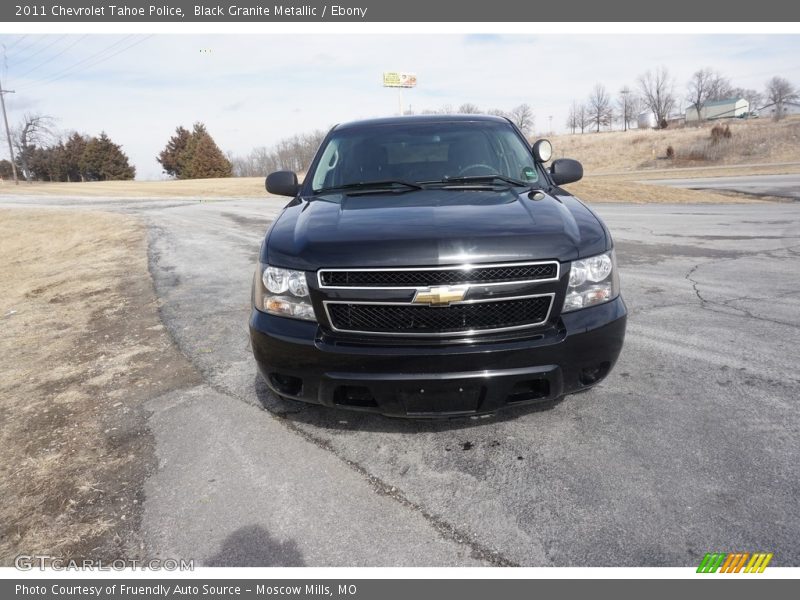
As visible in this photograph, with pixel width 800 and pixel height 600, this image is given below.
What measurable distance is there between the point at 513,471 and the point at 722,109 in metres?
118

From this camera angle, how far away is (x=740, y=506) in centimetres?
225

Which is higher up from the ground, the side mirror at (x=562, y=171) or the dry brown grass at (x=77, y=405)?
the side mirror at (x=562, y=171)

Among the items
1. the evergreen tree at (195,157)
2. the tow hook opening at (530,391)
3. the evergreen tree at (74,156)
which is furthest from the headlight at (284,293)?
the evergreen tree at (74,156)

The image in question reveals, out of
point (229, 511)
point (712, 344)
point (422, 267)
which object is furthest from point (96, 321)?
point (712, 344)

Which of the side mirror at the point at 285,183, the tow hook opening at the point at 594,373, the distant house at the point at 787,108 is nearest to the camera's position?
the tow hook opening at the point at 594,373

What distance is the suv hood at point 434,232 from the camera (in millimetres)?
2533

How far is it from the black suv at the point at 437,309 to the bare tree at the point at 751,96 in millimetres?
119761

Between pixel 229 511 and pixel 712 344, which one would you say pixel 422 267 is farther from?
pixel 712 344

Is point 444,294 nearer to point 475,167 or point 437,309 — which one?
point 437,309

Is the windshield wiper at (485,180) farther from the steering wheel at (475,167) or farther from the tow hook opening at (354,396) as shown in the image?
the tow hook opening at (354,396)

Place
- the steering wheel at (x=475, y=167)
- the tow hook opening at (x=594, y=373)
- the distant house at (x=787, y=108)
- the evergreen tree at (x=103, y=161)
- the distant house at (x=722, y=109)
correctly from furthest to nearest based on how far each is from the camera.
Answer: the distant house at (x=722, y=109)
the distant house at (x=787, y=108)
the evergreen tree at (x=103, y=161)
the steering wheel at (x=475, y=167)
the tow hook opening at (x=594, y=373)

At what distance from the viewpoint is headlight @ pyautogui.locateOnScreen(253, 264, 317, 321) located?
268cm

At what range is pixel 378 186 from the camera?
11.9 ft

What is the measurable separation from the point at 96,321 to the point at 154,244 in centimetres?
597
